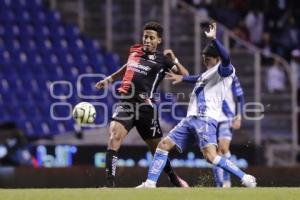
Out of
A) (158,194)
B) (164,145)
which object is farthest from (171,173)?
Result: (158,194)

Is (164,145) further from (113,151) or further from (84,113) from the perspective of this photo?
(84,113)

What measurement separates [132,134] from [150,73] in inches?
258

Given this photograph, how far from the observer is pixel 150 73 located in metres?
12.4

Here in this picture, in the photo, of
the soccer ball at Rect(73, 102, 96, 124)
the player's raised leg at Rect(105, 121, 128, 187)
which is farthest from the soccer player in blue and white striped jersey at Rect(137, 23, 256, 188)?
the soccer ball at Rect(73, 102, 96, 124)

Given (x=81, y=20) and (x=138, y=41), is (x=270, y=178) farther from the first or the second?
(x=81, y=20)

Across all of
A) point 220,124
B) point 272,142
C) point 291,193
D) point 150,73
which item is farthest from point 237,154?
point 291,193

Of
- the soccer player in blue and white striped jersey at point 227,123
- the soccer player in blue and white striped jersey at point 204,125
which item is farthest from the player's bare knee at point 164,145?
the soccer player in blue and white striped jersey at point 227,123

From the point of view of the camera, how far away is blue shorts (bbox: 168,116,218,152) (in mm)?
11867

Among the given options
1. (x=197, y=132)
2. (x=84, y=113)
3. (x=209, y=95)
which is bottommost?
(x=197, y=132)

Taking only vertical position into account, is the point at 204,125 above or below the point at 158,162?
above

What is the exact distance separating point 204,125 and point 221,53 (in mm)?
982

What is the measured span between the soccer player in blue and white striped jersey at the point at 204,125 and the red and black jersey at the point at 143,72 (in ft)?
1.09

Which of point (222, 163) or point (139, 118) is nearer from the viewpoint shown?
point (222, 163)

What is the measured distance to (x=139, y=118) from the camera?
12320mm
